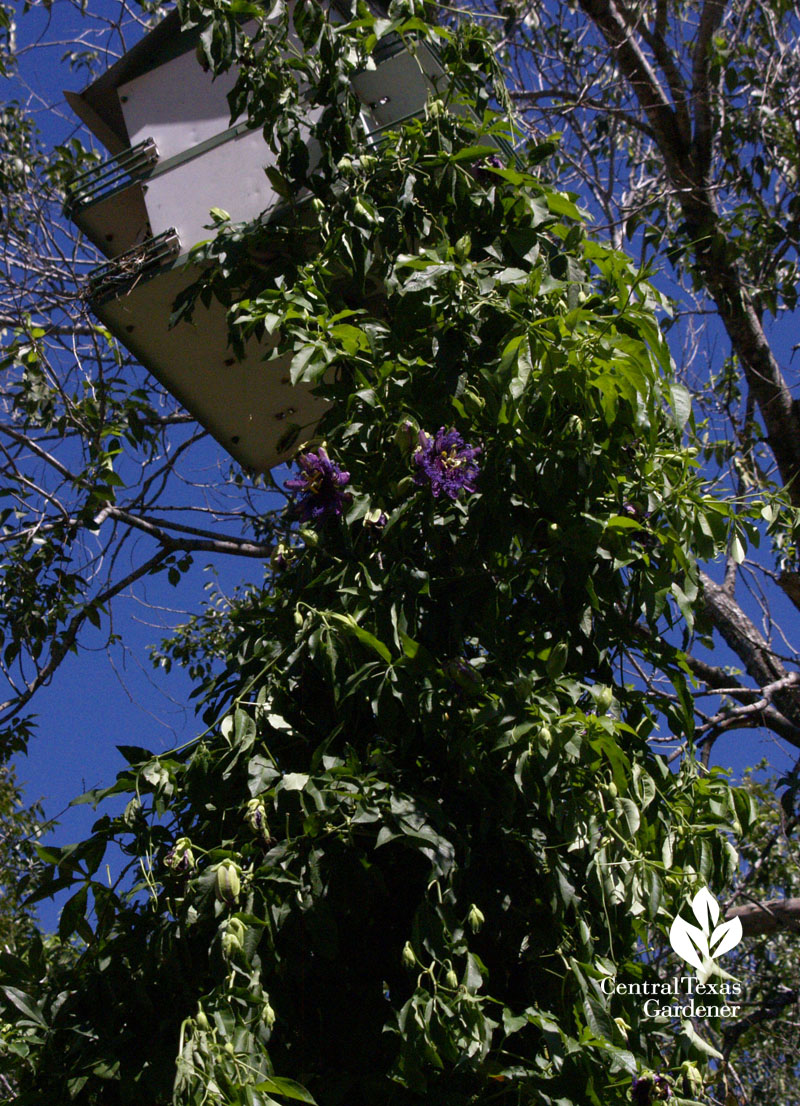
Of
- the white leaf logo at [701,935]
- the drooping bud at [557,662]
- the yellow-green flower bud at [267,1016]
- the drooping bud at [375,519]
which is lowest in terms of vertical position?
the yellow-green flower bud at [267,1016]

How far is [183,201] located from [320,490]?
3.61 feet

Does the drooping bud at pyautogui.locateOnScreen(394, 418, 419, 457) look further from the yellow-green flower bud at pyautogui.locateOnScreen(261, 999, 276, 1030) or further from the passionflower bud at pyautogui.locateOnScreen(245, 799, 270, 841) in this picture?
the yellow-green flower bud at pyautogui.locateOnScreen(261, 999, 276, 1030)

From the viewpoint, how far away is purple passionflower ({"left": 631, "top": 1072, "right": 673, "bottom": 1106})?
1355mm

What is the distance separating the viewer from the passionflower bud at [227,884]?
138cm

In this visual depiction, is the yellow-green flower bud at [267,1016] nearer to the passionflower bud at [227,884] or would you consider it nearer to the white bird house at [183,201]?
the passionflower bud at [227,884]

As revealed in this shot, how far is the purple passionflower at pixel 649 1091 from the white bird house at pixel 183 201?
1.50 metres

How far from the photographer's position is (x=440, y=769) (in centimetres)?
161

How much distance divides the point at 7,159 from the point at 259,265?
2.43 metres

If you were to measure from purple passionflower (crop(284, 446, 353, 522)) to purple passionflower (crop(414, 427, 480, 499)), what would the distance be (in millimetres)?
158

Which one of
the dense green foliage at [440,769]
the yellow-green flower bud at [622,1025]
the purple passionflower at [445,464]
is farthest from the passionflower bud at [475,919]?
the purple passionflower at [445,464]

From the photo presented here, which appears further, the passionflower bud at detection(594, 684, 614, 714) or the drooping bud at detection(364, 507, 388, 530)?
the drooping bud at detection(364, 507, 388, 530)

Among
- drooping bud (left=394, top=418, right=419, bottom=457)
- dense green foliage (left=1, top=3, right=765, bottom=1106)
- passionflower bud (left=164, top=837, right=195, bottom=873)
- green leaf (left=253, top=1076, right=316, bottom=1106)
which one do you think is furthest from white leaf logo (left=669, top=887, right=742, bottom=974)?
drooping bud (left=394, top=418, right=419, bottom=457)

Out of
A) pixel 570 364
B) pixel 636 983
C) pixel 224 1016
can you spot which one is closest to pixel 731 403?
pixel 570 364

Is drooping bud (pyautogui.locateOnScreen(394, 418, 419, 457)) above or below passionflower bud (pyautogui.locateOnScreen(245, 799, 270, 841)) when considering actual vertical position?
above
